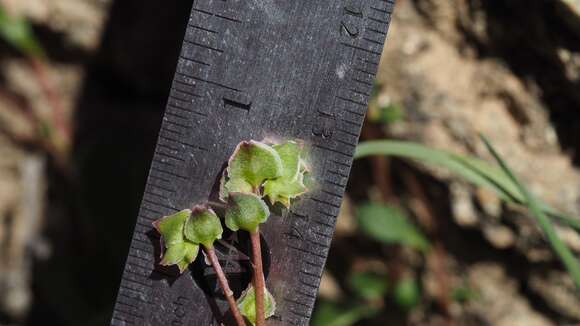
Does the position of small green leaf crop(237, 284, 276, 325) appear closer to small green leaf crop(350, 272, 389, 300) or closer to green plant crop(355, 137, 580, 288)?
green plant crop(355, 137, 580, 288)

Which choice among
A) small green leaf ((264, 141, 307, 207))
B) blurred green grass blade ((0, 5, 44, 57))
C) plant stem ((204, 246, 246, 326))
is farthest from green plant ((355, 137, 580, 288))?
blurred green grass blade ((0, 5, 44, 57))

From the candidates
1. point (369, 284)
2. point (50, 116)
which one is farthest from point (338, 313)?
point (50, 116)

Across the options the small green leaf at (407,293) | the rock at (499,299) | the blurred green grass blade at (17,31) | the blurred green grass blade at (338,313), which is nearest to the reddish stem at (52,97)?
the blurred green grass blade at (17,31)

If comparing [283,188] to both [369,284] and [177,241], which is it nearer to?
[177,241]

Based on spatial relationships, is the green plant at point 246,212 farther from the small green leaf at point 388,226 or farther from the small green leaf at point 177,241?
the small green leaf at point 388,226

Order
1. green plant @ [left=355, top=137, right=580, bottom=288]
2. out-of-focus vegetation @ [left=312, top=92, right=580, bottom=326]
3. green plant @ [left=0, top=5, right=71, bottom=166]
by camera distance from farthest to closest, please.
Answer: green plant @ [left=0, top=5, right=71, bottom=166]
out-of-focus vegetation @ [left=312, top=92, right=580, bottom=326]
green plant @ [left=355, top=137, right=580, bottom=288]
